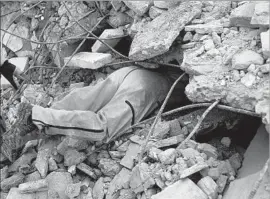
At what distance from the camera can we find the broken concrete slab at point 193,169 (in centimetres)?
284

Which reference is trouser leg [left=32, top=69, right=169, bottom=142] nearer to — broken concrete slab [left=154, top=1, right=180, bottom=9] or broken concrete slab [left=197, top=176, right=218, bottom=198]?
broken concrete slab [left=154, top=1, right=180, bottom=9]

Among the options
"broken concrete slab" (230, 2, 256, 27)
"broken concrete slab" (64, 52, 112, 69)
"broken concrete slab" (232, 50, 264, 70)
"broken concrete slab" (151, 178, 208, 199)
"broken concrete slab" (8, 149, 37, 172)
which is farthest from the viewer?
"broken concrete slab" (64, 52, 112, 69)

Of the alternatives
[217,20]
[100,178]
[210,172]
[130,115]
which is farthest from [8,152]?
[217,20]

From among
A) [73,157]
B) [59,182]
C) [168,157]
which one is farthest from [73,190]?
[168,157]

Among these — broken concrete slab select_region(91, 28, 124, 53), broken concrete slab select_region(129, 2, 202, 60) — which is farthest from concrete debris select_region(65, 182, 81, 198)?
broken concrete slab select_region(91, 28, 124, 53)

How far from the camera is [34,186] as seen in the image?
11.8ft

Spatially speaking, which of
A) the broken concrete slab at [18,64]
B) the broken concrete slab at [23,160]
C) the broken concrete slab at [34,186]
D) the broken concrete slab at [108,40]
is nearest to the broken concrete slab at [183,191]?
the broken concrete slab at [34,186]

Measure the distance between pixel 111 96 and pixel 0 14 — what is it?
9.83ft

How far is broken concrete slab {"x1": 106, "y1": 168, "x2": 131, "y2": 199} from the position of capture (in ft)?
11.1

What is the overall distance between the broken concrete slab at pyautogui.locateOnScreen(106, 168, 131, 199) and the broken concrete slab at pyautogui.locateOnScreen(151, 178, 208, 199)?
0.60 metres

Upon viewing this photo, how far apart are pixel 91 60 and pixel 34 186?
1499 millimetres

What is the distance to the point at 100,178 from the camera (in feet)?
11.9

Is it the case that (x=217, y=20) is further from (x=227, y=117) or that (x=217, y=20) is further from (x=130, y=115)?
(x=130, y=115)

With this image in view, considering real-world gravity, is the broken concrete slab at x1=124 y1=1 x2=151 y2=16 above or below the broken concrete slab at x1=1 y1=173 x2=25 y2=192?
above
